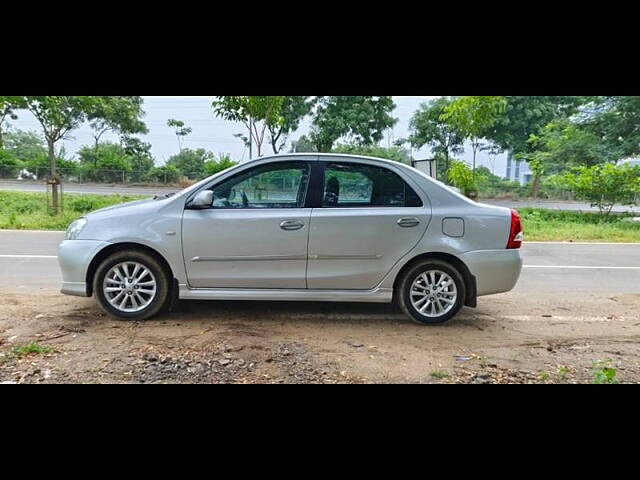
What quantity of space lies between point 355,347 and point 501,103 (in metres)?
10.6

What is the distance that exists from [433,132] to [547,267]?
20.5 m

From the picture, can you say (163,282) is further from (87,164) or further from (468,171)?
(87,164)

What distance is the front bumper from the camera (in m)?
4.41

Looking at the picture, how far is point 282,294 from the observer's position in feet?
14.8

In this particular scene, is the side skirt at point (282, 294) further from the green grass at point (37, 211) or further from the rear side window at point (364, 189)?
the green grass at point (37, 211)

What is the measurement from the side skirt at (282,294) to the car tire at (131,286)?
0.26 metres

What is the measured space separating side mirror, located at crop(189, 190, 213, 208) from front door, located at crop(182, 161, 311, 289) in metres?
0.07

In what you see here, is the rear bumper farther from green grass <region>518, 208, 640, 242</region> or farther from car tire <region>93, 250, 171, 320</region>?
green grass <region>518, 208, 640, 242</region>

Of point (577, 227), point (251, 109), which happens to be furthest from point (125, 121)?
point (577, 227)

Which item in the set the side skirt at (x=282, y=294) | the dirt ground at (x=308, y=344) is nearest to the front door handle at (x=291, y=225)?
the side skirt at (x=282, y=294)

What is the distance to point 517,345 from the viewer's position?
163 inches

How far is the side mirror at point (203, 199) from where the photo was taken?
441 cm

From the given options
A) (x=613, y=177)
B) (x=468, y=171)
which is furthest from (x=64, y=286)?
(x=613, y=177)

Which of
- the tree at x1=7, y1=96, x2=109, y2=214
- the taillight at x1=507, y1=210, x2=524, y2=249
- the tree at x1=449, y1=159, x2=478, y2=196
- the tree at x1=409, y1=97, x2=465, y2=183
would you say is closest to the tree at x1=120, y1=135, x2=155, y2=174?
the tree at x1=7, y1=96, x2=109, y2=214
